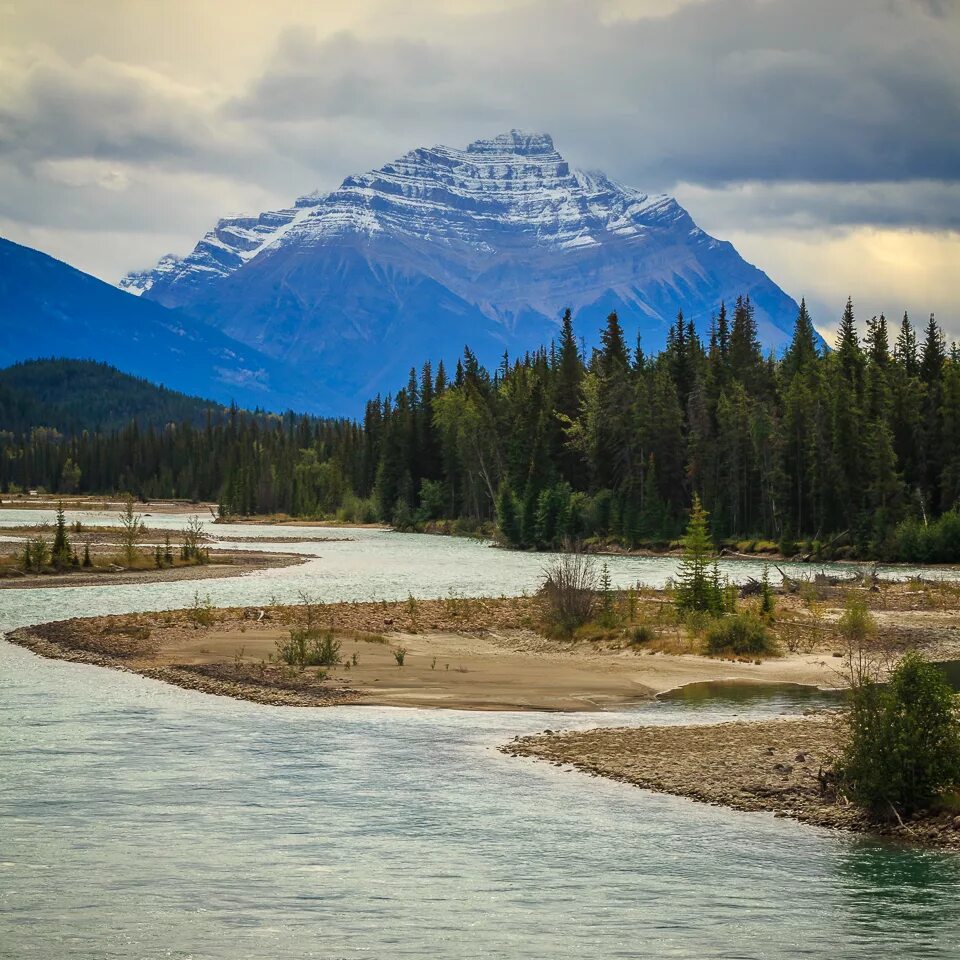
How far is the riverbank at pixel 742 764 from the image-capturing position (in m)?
19.6

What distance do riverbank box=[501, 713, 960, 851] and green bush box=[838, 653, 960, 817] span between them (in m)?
0.36

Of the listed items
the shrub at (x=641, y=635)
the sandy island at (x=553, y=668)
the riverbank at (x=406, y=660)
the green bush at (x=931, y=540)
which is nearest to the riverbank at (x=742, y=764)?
the sandy island at (x=553, y=668)

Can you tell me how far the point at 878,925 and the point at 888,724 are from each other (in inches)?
181

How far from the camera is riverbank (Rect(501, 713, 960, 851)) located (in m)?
19.6

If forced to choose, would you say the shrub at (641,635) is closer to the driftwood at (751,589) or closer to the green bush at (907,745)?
the driftwood at (751,589)

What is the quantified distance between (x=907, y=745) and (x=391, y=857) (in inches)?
320

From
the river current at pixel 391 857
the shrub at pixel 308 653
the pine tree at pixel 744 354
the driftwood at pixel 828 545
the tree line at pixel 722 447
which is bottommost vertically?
the river current at pixel 391 857

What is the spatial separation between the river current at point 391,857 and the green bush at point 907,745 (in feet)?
3.60

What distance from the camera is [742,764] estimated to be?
75.4 ft

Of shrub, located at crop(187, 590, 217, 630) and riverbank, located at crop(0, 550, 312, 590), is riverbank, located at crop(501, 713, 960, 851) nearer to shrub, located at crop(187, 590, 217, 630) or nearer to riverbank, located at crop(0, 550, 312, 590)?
shrub, located at crop(187, 590, 217, 630)

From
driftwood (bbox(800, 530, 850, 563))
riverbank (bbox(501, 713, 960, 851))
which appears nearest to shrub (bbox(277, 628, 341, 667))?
riverbank (bbox(501, 713, 960, 851))

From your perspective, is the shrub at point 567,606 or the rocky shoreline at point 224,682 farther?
the shrub at point 567,606

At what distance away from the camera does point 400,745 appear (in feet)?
85.4

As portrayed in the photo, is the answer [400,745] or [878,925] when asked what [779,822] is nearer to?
[878,925]
